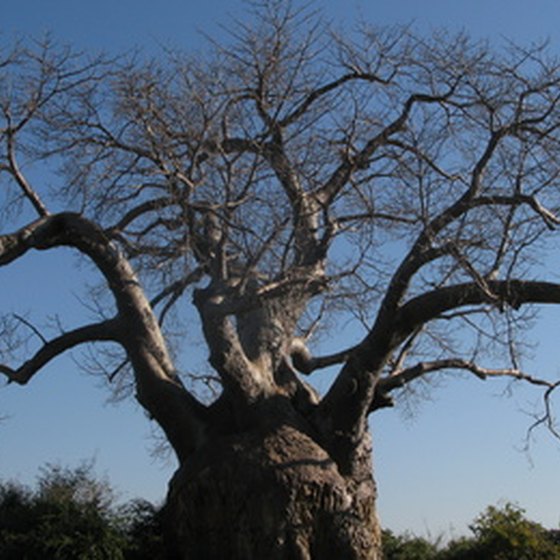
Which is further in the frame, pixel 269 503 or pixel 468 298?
pixel 468 298

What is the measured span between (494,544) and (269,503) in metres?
5.06

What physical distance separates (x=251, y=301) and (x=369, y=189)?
2316 millimetres

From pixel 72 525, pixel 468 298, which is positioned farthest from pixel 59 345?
pixel 468 298

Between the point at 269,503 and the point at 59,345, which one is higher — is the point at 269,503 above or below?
below

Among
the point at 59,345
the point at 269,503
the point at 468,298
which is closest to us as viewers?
the point at 269,503

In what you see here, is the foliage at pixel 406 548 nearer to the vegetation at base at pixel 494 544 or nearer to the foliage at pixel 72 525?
the vegetation at base at pixel 494 544

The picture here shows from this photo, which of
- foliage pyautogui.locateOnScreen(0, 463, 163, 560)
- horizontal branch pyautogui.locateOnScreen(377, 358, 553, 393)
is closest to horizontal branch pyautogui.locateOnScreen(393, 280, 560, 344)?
horizontal branch pyautogui.locateOnScreen(377, 358, 553, 393)

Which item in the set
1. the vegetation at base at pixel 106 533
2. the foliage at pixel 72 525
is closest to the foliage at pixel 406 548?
the vegetation at base at pixel 106 533

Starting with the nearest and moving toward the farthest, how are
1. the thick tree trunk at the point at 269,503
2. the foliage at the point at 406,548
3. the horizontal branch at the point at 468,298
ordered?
the thick tree trunk at the point at 269,503 → the horizontal branch at the point at 468,298 → the foliage at the point at 406,548

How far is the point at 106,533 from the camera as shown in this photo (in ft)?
37.6

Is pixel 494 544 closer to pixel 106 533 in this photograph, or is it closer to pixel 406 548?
pixel 406 548

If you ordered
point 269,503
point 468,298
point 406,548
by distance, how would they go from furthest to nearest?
point 406,548
point 468,298
point 269,503

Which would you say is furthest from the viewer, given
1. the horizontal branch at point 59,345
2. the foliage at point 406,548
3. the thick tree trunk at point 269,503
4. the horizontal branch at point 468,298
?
the foliage at point 406,548

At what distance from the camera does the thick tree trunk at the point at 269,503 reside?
9.79 metres
